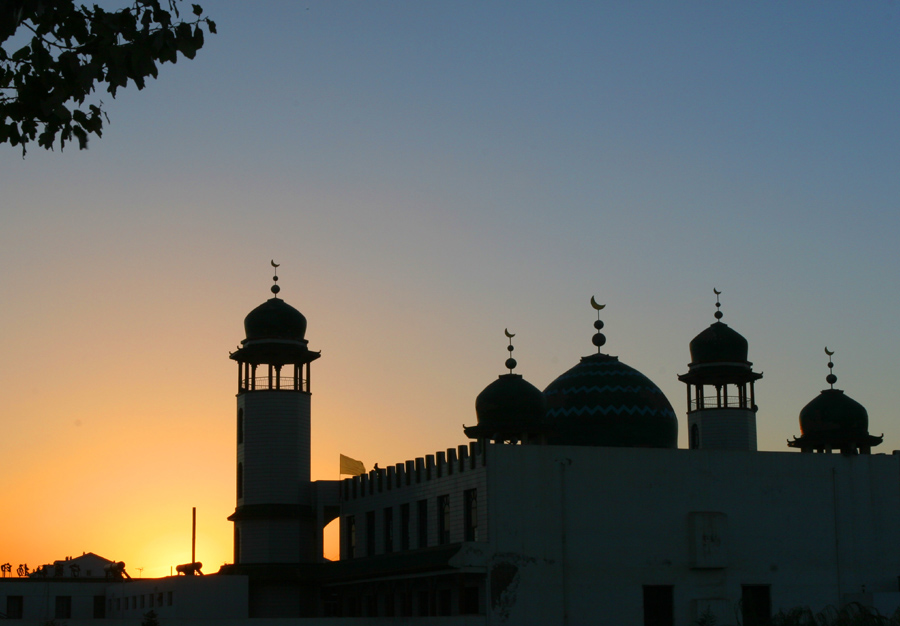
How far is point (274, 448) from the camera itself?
52.6 metres

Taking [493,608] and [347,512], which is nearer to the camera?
[493,608]

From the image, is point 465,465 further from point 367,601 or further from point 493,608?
point 367,601

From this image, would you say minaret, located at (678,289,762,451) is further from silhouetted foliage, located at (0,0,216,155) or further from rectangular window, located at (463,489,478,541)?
silhouetted foliage, located at (0,0,216,155)

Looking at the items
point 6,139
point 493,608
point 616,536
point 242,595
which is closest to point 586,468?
point 616,536

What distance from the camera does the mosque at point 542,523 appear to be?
42.4m

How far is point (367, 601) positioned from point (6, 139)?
38.6m

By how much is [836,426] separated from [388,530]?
2076cm

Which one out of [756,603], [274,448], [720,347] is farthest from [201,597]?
[720,347]

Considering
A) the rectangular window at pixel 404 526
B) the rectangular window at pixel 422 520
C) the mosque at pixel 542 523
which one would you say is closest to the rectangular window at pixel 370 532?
the mosque at pixel 542 523

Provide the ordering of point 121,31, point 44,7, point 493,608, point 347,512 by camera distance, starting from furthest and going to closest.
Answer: point 347,512
point 493,608
point 121,31
point 44,7

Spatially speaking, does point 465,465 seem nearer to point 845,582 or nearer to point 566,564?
point 566,564

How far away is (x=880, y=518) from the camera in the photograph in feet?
153

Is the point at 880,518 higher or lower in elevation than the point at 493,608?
higher

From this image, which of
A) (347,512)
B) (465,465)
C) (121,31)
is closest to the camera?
(121,31)
